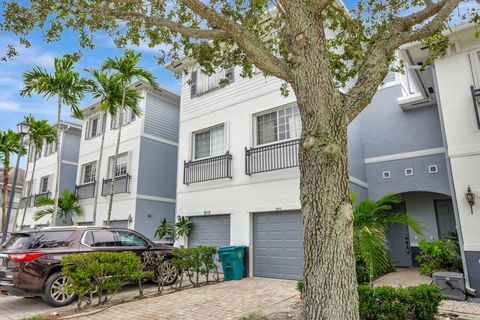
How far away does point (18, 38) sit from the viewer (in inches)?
260

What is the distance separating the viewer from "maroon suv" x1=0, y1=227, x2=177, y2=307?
7129 millimetres

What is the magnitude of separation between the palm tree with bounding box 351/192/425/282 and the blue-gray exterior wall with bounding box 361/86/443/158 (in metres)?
7.05

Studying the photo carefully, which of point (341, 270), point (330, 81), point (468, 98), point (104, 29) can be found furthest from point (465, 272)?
Answer: point (104, 29)

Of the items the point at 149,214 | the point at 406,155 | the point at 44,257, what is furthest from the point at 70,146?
the point at 406,155

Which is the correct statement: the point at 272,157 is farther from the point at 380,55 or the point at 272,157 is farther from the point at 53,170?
the point at 53,170

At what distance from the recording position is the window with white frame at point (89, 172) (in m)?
18.2

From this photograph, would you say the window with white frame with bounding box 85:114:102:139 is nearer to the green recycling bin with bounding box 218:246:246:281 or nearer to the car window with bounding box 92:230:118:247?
the car window with bounding box 92:230:118:247

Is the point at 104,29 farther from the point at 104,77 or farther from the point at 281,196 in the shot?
the point at 104,77

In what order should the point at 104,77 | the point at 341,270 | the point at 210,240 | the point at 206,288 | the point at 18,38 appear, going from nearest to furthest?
the point at 341,270 < the point at 18,38 < the point at 206,288 < the point at 210,240 < the point at 104,77

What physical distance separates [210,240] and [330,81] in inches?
356

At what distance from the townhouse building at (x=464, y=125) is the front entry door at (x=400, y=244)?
5.40 meters

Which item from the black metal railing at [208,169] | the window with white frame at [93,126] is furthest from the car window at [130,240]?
the window with white frame at [93,126]

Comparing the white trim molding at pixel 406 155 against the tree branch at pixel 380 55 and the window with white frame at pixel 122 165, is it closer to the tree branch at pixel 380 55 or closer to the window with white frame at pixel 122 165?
the tree branch at pixel 380 55

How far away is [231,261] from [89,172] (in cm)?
1222
